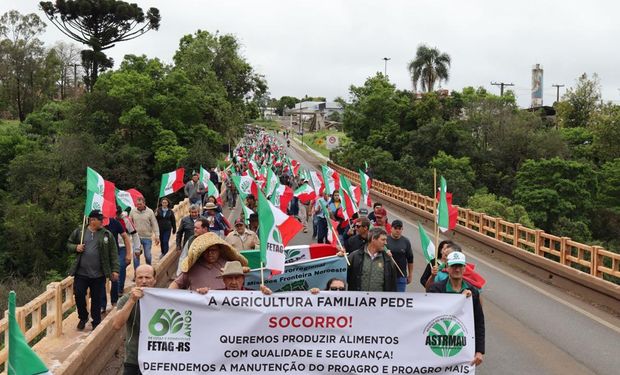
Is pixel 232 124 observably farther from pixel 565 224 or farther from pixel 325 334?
pixel 325 334

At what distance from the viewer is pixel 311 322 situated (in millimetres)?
6332

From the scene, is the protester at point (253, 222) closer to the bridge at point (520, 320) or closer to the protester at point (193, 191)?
the bridge at point (520, 320)

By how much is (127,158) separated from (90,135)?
11.5 feet

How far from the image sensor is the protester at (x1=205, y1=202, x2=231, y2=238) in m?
12.6

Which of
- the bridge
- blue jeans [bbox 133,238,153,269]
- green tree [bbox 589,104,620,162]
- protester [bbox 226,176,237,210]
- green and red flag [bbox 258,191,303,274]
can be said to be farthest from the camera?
green tree [bbox 589,104,620,162]

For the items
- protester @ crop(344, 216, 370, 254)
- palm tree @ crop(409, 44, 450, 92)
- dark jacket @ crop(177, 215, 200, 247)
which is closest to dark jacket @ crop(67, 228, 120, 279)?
protester @ crop(344, 216, 370, 254)

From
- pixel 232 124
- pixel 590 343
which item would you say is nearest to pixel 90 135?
pixel 232 124

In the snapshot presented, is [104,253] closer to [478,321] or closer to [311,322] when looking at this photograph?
[311,322]

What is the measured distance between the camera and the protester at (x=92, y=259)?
903cm

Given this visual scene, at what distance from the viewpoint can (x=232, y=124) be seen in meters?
63.8

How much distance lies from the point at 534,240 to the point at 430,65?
66.4 metres

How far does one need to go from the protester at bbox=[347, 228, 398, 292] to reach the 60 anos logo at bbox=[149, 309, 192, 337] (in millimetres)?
2270

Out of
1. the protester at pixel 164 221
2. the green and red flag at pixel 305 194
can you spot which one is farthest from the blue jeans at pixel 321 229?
the protester at pixel 164 221

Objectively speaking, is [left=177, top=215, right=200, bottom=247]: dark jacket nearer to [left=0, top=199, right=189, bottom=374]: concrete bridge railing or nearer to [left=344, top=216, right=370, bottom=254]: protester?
[left=0, top=199, right=189, bottom=374]: concrete bridge railing
